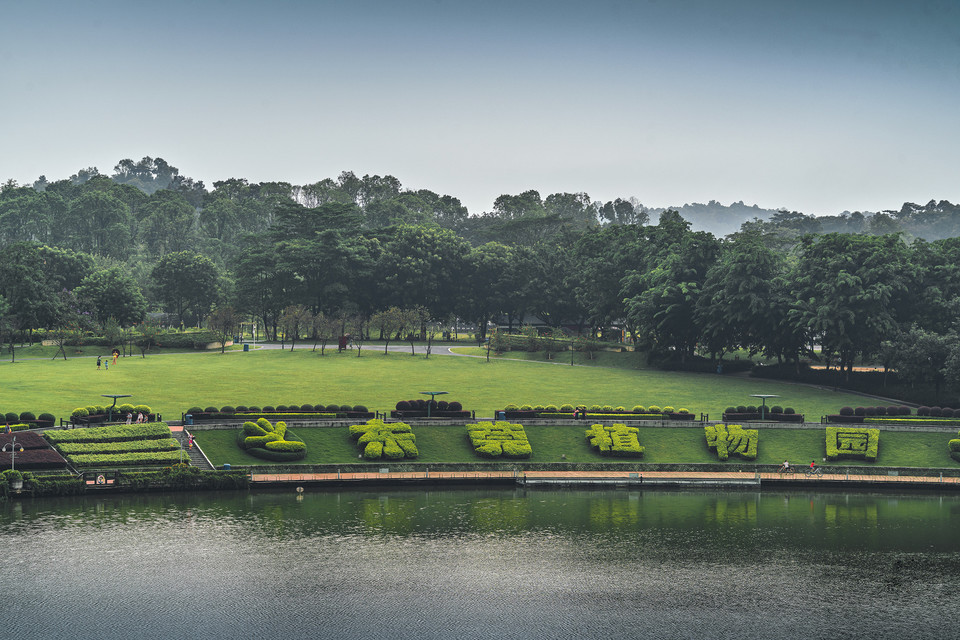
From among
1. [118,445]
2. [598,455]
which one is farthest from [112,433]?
[598,455]

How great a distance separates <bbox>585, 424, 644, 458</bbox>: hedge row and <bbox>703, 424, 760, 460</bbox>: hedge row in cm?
615

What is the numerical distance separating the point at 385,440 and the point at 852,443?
126 feet

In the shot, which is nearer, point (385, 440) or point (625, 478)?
point (625, 478)

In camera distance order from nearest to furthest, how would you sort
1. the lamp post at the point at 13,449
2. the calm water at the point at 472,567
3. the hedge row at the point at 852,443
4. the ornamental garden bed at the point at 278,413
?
1. the calm water at the point at 472,567
2. the lamp post at the point at 13,449
3. the ornamental garden bed at the point at 278,413
4. the hedge row at the point at 852,443

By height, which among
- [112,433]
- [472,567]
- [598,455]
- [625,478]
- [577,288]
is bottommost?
[472,567]

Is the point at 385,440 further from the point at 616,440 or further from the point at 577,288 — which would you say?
the point at 577,288

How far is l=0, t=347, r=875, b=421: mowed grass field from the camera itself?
7994 centimetres

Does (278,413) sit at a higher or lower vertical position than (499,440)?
higher

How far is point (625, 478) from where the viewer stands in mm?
63781

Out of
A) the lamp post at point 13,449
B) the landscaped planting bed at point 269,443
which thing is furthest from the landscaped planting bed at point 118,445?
the landscaped planting bed at point 269,443

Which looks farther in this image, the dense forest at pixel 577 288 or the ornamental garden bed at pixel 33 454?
the dense forest at pixel 577 288

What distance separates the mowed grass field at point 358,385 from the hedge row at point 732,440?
882 cm

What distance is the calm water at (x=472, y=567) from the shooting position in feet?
118

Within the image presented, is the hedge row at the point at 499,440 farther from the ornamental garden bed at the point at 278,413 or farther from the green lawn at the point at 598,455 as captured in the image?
the ornamental garden bed at the point at 278,413
